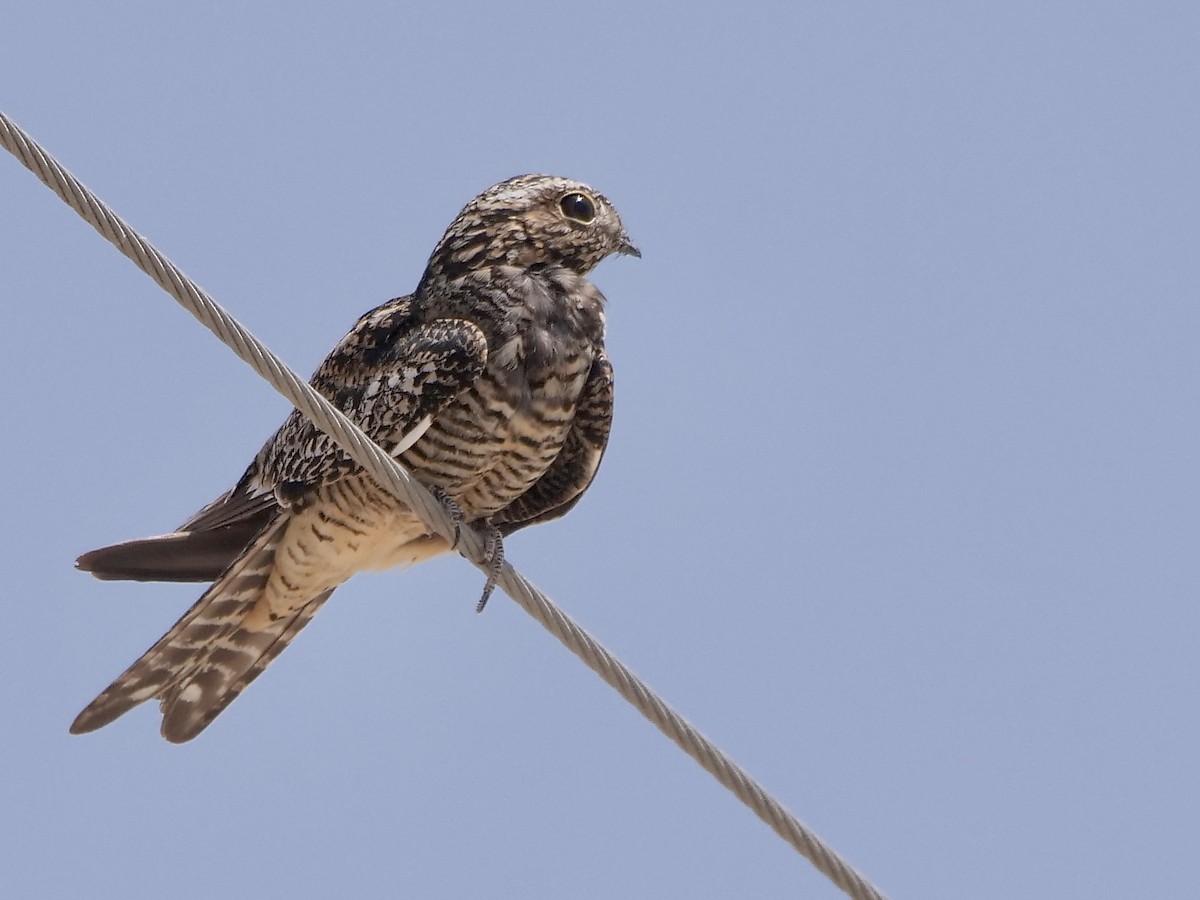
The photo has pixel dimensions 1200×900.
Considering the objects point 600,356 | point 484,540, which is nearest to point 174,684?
point 484,540

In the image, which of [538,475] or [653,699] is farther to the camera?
[538,475]

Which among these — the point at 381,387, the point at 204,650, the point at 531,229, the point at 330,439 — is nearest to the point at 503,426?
the point at 381,387

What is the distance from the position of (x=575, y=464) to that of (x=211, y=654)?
136cm

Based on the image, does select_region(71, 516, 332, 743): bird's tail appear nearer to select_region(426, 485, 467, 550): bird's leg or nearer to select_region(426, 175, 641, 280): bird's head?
select_region(426, 485, 467, 550): bird's leg

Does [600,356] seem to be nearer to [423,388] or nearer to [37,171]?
[423,388]

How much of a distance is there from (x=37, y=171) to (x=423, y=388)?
5.28ft

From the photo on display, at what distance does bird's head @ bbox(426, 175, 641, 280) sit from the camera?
5941 millimetres

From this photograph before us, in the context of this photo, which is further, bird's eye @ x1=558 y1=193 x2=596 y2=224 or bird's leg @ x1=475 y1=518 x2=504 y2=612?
bird's eye @ x1=558 y1=193 x2=596 y2=224

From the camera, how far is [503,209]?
6.03m

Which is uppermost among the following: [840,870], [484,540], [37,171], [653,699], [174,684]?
[37,171]

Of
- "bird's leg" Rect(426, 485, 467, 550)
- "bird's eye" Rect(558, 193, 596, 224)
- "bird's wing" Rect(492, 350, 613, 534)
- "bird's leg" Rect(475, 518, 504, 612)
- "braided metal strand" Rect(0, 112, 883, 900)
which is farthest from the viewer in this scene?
"bird's eye" Rect(558, 193, 596, 224)

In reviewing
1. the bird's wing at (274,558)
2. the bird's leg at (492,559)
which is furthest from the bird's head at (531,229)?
the bird's leg at (492,559)

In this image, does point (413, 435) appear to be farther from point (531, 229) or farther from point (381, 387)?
point (531, 229)

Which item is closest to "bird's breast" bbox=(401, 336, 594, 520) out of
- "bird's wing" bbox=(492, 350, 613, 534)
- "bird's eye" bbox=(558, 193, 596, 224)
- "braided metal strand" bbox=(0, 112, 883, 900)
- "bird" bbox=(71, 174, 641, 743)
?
"bird" bbox=(71, 174, 641, 743)
